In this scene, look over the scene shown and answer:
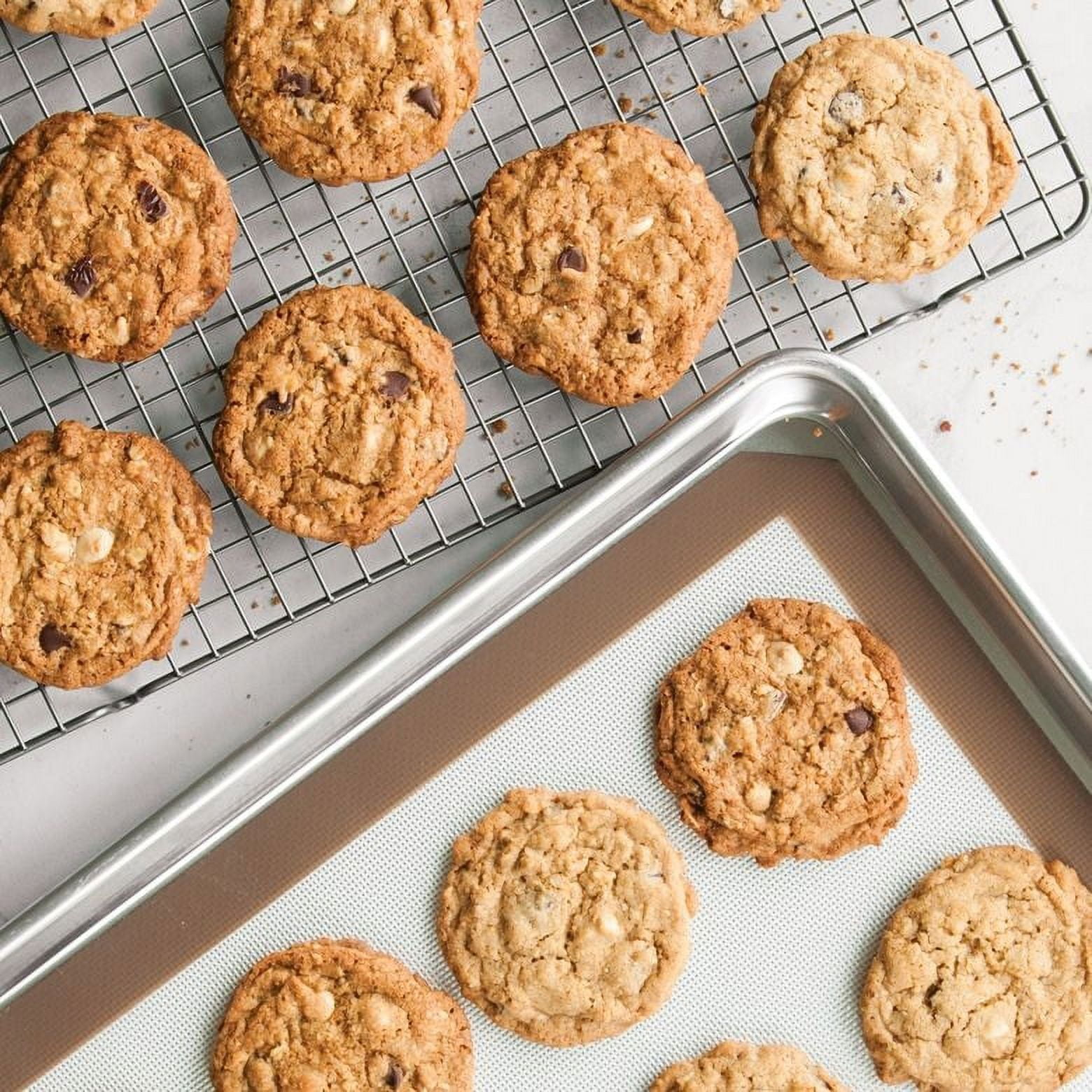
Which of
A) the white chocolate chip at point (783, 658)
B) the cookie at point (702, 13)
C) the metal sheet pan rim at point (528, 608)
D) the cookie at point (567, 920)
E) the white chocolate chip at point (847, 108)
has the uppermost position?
the cookie at point (702, 13)

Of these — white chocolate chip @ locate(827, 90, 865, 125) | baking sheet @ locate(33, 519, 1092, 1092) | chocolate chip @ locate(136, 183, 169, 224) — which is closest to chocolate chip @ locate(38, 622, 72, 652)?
baking sheet @ locate(33, 519, 1092, 1092)

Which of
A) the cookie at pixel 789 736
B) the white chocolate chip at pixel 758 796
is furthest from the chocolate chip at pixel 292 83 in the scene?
the white chocolate chip at pixel 758 796

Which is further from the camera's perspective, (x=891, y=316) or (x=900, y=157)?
(x=891, y=316)

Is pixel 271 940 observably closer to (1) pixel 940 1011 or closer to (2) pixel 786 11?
(1) pixel 940 1011

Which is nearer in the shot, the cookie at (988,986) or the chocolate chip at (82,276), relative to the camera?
the chocolate chip at (82,276)

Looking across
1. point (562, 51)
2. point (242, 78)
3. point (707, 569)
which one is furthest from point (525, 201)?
point (707, 569)

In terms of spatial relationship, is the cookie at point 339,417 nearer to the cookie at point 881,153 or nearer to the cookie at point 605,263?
the cookie at point 605,263

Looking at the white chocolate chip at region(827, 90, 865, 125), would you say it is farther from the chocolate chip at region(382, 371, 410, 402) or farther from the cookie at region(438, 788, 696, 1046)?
the cookie at region(438, 788, 696, 1046)
